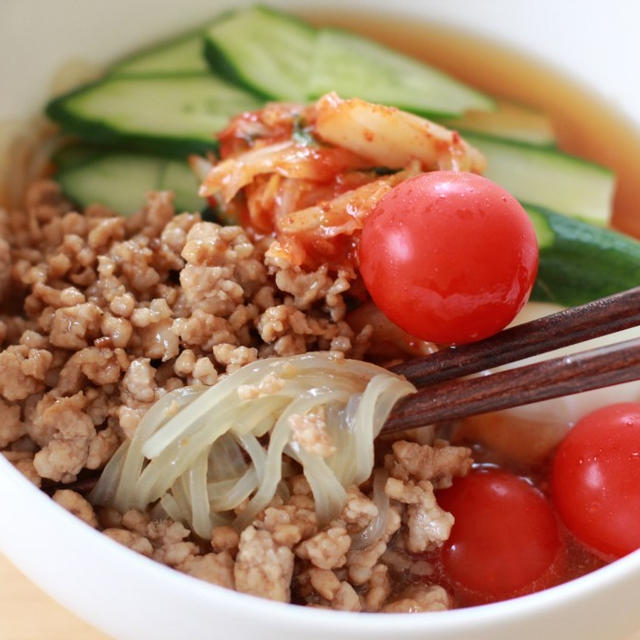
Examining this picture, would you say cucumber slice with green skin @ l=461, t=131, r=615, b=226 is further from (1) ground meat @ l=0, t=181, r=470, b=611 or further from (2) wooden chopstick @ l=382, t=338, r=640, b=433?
(2) wooden chopstick @ l=382, t=338, r=640, b=433

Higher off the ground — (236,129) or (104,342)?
(236,129)

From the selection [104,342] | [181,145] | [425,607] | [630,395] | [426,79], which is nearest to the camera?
[425,607]

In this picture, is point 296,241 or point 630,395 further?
point 630,395

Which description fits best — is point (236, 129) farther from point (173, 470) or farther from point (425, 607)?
point (425, 607)

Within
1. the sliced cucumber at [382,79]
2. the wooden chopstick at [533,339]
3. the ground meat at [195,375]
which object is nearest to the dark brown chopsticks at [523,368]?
the wooden chopstick at [533,339]

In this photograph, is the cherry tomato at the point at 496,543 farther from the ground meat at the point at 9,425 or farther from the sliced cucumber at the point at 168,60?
the sliced cucumber at the point at 168,60

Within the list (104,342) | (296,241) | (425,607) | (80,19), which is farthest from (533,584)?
(80,19)

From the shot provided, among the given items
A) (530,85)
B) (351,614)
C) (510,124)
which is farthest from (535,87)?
(351,614)
